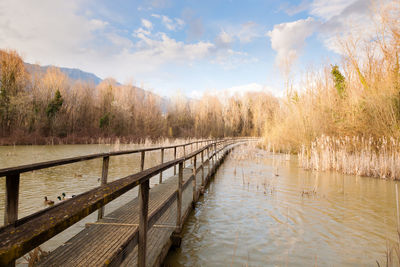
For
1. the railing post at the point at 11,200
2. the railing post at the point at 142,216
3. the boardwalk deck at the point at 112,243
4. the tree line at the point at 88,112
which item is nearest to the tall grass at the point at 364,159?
the boardwalk deck at the point at 112,243

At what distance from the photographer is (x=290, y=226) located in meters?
4.70

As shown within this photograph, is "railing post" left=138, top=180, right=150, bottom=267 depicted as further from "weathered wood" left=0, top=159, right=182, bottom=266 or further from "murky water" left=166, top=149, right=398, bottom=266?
"murky water" left=166, top=149, right=398, bottom=266

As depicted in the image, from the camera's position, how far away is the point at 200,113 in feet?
130

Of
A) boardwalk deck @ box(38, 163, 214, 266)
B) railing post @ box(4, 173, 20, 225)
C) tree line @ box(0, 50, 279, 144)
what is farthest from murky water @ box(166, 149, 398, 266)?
tree line @ box(0, 50, 279, 144)

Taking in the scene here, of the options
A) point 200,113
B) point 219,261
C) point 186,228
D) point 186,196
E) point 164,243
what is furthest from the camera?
point 200,113

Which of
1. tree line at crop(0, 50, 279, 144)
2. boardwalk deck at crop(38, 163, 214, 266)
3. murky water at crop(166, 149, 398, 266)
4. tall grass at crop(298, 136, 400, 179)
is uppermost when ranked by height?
tree line at crop(0, 50, 279, 144)

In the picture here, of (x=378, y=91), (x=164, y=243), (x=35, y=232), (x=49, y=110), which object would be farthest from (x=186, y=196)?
(x=49, y=110)

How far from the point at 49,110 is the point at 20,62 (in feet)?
22.9

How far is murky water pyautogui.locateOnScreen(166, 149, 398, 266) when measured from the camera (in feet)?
11.5

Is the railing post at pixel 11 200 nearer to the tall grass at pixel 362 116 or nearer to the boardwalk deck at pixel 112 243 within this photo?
the boardwalk deck at pixel 112 243

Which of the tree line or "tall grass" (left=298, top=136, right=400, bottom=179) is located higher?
the tree line

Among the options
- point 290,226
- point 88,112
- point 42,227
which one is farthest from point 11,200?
point 88,112

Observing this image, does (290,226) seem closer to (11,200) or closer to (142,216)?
(142,216)

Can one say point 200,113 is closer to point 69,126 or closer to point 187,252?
point 69,126
